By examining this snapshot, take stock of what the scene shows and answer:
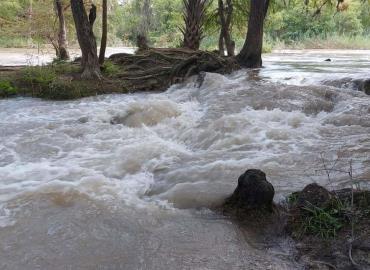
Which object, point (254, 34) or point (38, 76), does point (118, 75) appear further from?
point (254, 34)

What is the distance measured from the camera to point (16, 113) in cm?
868

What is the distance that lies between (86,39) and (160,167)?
624 cm

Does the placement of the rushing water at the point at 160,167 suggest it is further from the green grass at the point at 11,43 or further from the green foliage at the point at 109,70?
the green grass at the point at 11,43

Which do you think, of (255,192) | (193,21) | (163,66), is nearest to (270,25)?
(193,21)

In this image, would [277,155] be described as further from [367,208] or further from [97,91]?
[97,91]

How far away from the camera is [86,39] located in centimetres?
1068

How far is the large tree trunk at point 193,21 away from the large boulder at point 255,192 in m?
13.2

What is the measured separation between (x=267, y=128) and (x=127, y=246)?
389cm

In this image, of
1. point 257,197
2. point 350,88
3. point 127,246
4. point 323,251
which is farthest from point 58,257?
point 350,88

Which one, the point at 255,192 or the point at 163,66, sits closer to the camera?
the point at 255,192

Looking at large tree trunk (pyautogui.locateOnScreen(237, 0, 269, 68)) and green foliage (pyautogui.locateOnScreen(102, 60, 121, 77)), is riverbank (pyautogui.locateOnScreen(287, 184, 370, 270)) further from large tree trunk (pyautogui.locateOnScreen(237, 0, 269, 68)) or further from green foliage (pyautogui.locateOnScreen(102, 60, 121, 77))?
large tree trunk (pyautogui.locateOnScreen(237, 0, 269, 68))

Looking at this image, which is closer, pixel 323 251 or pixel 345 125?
pixel 323 251

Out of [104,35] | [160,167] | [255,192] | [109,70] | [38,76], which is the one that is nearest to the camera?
[255,192]

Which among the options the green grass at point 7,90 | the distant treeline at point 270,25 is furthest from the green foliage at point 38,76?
the distant treeline at point 270,25
